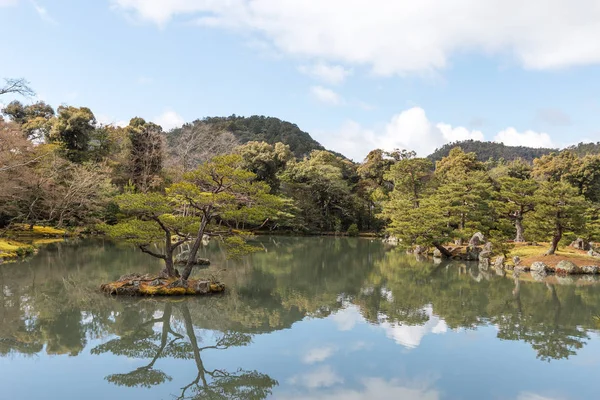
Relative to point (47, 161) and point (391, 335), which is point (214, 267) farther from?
point (47, 161)

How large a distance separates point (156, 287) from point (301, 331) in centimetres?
433

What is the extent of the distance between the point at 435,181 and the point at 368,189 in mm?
8807

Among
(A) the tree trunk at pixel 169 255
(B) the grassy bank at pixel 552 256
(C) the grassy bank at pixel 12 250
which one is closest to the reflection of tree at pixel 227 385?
(A) the tree trunk at pixel 169 255

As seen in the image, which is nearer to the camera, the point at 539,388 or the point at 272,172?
the point at 539,388

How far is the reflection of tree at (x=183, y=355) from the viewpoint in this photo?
18.6 feet

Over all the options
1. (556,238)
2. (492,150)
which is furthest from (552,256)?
(492,150)

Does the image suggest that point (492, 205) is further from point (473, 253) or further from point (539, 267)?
point (539, 267)

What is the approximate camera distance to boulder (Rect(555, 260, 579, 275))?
16.8 meters

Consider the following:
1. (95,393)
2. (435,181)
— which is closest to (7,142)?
(95,393)

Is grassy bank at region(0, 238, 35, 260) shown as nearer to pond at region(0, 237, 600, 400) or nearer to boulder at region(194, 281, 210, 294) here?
pond at region(0, 237, 600, 400)

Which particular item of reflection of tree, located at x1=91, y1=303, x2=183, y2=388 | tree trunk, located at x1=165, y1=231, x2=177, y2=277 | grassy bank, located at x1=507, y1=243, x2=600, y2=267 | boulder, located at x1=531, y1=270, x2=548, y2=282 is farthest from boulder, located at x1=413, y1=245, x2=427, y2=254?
reflection of tree, located at x1=91, y1=303, x2=183, y2=388

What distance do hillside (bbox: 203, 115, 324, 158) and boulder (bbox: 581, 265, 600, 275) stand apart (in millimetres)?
41773

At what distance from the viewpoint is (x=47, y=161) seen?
23203 millimetres

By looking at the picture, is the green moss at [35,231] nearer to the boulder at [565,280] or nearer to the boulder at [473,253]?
the boulder at [473,253]
